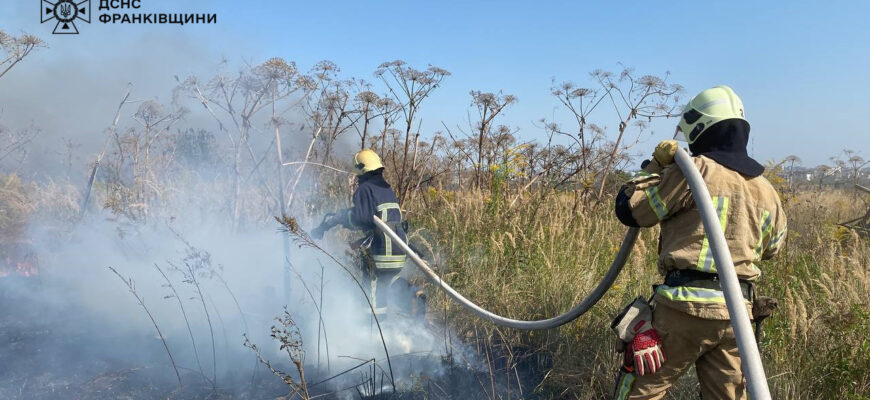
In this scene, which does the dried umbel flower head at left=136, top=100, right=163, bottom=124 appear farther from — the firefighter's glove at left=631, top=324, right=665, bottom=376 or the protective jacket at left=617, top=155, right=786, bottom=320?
the firefighter's glove at left=631, top=324, right=665, bottom=376

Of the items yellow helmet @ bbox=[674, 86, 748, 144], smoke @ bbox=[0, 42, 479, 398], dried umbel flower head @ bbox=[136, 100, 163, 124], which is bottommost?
smoke @ bbox=[0, 42, 479, 398]

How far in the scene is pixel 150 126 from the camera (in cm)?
640

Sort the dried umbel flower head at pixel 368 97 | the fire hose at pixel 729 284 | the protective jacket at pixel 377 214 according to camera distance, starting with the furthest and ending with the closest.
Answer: the dried umbel flower head at pixel 368 97
the protective jacket at pixel 377 214
the fire hose at pixel 729 284

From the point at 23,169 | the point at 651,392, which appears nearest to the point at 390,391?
the point at 651,392

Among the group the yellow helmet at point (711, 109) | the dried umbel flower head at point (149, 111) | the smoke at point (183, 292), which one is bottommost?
the smoke at point (183, 292)

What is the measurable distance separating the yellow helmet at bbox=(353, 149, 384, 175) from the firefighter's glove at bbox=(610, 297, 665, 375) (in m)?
2.74

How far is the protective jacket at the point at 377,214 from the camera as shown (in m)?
4.42

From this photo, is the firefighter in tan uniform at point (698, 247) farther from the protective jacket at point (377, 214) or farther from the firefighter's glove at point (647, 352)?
the protective jacket at point (377, 214)

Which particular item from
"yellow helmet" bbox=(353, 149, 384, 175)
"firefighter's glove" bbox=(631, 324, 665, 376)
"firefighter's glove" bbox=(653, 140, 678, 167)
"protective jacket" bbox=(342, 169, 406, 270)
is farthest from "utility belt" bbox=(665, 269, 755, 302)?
"yellow helmet" bbox=(353, 149, 384, 175)

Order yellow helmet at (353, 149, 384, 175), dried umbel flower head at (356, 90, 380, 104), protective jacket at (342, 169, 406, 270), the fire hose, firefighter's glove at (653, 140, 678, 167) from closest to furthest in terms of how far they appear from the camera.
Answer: the fire hose, firefighter's glove at (653, 140, 678, 167), protective jacket at (342, 169, 406, 270), yellow helmet at (353, 149, 384, 175), dried umbel flower head at (356, 90, 380, 104)

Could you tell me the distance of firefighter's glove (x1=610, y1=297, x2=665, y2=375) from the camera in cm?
227

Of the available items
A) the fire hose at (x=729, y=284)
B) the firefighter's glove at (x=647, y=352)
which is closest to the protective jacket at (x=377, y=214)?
the firefighter's glove at (x=647, y=352)

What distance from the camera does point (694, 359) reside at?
91.2 inches

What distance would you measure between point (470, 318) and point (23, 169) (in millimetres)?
7773
